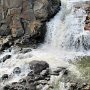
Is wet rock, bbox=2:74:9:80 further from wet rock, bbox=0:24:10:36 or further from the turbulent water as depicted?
wet rock, bbox=0:24:10:36

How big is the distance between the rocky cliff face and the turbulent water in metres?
0.76

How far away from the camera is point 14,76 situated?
17203 millimetres

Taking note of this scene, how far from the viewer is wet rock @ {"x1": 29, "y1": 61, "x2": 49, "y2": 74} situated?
670 inches

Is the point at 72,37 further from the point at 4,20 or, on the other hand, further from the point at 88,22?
the point at 4,20

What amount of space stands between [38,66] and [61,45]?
407cm

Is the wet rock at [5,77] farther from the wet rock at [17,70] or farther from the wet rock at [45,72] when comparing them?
the wet rock at [45,72]

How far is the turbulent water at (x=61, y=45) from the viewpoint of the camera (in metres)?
18.2

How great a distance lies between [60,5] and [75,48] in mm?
4650

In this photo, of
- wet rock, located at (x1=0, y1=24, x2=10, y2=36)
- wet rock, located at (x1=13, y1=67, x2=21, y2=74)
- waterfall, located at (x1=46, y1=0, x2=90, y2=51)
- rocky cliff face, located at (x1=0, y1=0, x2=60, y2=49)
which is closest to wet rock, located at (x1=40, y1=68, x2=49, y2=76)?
wet rock, located at (x1=13, y1=67, x2=21, y2=74)

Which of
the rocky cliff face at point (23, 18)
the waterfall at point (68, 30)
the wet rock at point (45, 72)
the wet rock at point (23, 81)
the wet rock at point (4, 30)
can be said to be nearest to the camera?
the wet rock at point (23, 81)

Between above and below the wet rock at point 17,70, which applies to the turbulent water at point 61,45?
above

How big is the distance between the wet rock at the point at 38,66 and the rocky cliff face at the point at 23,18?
3.73 meters

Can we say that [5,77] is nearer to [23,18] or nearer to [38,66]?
[38,66]

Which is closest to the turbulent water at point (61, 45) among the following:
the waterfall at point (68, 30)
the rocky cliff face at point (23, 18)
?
the waterfall at point (68, 30)
